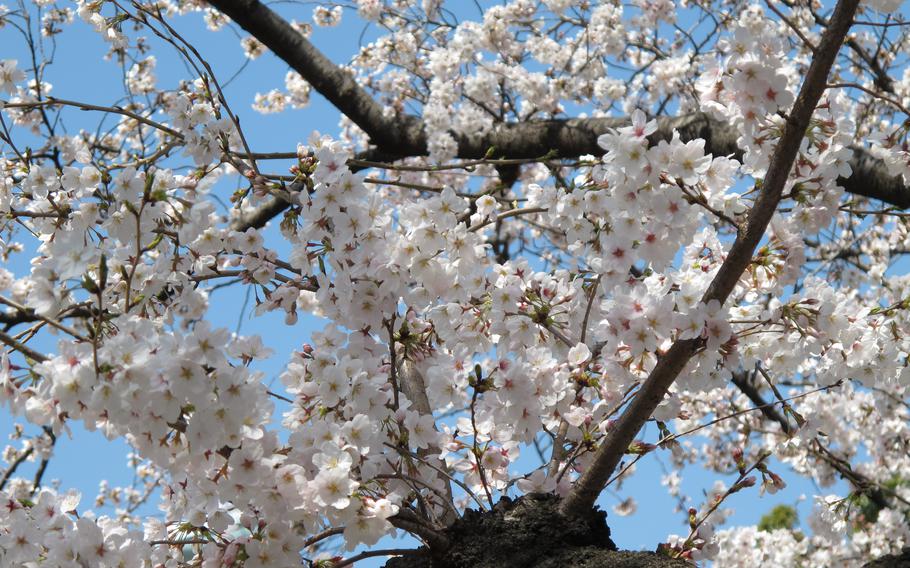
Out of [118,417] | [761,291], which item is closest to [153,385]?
[118,417]

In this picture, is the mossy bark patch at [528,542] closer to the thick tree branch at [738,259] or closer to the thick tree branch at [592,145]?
the thick tree branch at [738,259]

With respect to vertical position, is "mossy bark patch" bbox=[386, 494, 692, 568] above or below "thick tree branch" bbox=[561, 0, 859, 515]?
below

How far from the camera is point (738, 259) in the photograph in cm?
199

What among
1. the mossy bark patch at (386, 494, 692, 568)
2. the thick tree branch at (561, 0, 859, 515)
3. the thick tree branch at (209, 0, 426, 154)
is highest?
the thick tree branch at (209, 0, 426, 154)

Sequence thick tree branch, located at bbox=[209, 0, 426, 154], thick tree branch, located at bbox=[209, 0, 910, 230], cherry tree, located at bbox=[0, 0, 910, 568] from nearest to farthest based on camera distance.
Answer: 1. cherry tree, located at bbox=[0, 0, 910, 568]
2. thick tree branch, located at bbox=[209, 0, 910, 230]
3. thick tree branch, located at bbox=[209, 0, 426, 154]

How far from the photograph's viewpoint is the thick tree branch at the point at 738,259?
1.87 metres

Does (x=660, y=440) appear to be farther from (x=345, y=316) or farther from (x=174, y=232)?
(x=174, y=232)

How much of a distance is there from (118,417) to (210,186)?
3.01 ft

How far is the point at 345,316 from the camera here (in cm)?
229

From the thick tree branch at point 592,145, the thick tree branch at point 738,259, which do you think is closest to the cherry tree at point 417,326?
the thick tree branch at point 738,259

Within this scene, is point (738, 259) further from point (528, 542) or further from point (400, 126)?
point (400, 126)

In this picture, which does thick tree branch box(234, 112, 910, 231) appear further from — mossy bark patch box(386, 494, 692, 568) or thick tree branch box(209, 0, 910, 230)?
mossy bark patch box(386, 494, 692, 568)

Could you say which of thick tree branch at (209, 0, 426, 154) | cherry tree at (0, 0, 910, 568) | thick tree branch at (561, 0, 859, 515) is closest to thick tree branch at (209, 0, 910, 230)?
thick tree branch at (209, 0, 426, 154)

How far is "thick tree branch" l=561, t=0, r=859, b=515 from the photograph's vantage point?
1870 millimetres
